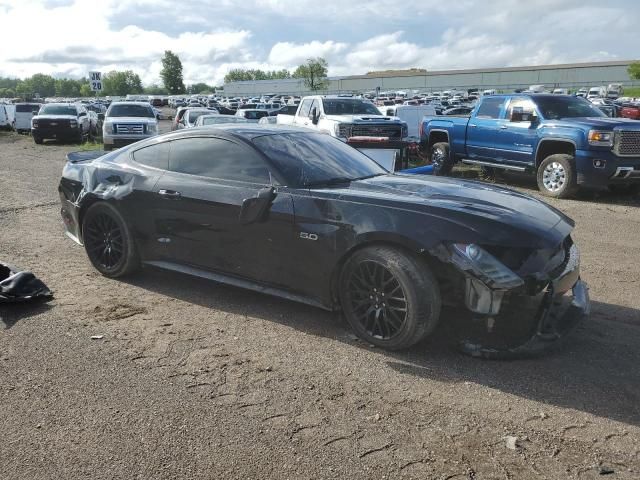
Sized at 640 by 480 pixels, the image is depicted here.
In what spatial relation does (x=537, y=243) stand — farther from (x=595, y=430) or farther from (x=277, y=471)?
(x=277, y=471)

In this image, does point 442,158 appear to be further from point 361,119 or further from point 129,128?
point 129,128

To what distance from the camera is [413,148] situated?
15.0 meters

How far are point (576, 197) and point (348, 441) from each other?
938 centimetres

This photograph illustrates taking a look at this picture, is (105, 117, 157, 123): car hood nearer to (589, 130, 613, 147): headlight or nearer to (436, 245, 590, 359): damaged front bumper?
(589, 130, 613, 147): headlight

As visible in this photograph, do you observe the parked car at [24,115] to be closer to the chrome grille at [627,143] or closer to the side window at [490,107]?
the side window at [490,107]

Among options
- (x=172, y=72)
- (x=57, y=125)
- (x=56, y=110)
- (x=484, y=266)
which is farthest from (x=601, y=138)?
(x=172, y=72)

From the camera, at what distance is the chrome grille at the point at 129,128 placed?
61.7ft

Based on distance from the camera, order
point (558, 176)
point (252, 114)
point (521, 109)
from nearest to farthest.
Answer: point (558, 176) → point (521, 109) → point (252, 114)

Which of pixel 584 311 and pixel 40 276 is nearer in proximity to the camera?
pixel 584 311

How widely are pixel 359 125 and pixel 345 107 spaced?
5.42 feet

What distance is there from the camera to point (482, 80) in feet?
355

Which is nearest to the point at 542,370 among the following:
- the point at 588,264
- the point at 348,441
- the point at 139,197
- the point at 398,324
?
the point at 398,324

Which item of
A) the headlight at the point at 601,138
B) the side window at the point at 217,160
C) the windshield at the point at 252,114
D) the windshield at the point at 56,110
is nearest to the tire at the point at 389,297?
the side window at the point at 217,160

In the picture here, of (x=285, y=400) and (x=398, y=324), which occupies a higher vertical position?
(x=398, y=324)
